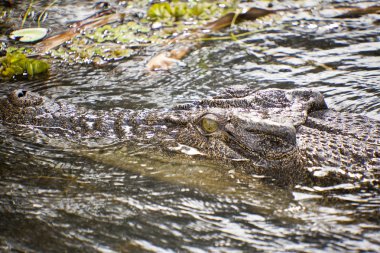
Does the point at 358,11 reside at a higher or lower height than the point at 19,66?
higher

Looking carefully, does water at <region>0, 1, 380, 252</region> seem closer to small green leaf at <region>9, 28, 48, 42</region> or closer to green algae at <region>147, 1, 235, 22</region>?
small green leaf at <region>9, 28, 48, 42</region>

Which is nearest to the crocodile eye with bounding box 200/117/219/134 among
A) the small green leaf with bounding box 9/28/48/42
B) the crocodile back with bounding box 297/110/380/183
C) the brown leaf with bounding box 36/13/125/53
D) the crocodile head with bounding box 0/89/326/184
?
the crocodile head with bounding box 0/89/326/184

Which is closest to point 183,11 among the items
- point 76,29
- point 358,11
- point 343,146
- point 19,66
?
point 76,29

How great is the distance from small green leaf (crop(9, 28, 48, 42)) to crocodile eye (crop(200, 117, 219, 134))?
3721mm

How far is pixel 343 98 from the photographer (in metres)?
4.68

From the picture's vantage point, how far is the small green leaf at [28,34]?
6352 millimetres

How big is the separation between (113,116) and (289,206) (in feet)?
4.99

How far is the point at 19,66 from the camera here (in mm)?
5426

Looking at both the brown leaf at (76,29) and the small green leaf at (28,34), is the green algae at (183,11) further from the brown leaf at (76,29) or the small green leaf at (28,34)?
the small green leaf at (28,34)

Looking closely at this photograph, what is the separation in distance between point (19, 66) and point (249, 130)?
10.4 feet

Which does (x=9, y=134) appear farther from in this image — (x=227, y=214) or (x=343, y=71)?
(x=343, y=71)

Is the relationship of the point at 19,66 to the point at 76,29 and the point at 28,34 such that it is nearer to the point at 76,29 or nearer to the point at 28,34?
the point at 28,34

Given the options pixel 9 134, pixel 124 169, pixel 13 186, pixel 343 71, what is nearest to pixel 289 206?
pixel 124 169

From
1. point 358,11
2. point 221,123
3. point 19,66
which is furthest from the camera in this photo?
point 358,11
